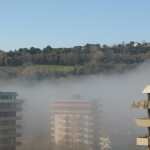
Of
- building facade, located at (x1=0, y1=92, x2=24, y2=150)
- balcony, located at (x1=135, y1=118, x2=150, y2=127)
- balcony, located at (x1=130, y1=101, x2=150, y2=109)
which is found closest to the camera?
balcony, located at (x1=135, y1=118, x2=150, y2=127)

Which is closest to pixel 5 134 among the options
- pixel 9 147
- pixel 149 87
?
pixel 9 147

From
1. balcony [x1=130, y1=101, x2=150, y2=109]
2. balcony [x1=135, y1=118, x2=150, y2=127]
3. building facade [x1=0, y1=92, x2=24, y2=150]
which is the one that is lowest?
building facade [x1=0, y1=92, x2=24, y2=150]

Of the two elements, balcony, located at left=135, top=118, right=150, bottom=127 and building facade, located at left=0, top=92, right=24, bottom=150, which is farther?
building facade, located at left=0, top=92, right=24, bottom=150

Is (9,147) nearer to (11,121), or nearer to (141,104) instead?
(11,121)

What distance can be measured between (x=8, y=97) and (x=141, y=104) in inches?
5007

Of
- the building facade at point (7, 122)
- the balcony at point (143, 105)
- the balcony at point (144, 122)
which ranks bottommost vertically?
the building facade at point (7, 122)

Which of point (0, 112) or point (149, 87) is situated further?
point (0, 112)

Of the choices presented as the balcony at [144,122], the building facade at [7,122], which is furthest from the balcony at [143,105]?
the building facade at [7,122]

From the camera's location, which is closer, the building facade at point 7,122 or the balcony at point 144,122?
the balcony at point 144,122

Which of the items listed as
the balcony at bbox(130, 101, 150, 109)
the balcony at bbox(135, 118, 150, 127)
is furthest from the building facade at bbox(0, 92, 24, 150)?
the balcony at bbox(135, 118, 150, 127)

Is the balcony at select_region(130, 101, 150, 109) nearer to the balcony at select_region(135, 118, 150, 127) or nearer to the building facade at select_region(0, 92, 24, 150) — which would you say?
the balcony at select_region(135, 118, 150, 127)

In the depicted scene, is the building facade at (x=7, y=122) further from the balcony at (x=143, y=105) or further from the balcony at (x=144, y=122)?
the balcony at (x=144, y=122)

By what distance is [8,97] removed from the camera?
198875mm

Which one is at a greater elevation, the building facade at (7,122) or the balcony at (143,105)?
the balcony at (143,105)
